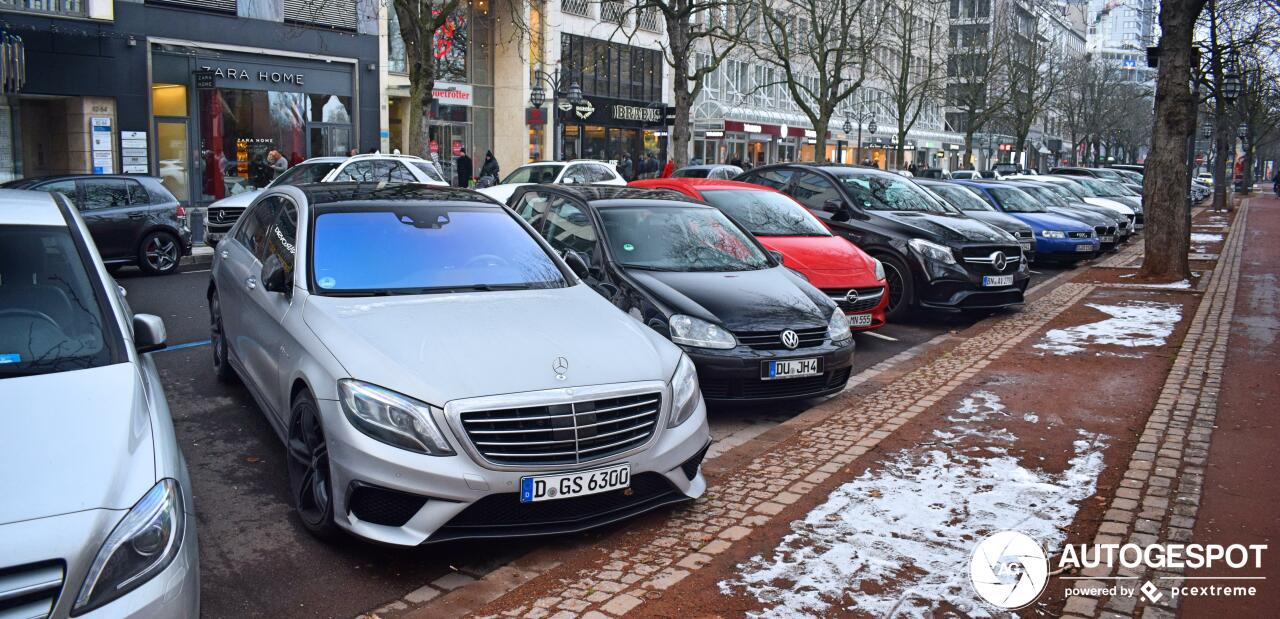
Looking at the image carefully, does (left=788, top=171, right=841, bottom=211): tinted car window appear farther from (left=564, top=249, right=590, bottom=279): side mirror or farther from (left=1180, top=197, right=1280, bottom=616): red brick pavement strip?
(left=564, top=249, right=590, bottom=279): side mirror

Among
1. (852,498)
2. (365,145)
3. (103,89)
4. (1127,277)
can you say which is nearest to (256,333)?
(852,498)

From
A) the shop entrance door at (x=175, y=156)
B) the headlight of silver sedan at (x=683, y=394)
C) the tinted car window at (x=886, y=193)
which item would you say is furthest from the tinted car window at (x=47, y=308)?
the shop entrance door at (x=175, y=156)

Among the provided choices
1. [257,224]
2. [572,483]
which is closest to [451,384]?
[572,483]

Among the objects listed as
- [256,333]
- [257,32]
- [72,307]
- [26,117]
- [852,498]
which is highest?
[257,32]

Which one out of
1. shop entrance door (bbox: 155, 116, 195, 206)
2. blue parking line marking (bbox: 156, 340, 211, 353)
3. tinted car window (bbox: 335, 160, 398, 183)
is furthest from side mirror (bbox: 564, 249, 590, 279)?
shop entrance door (bbox: 155, 116, 195, 206)

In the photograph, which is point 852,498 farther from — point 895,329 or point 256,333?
point 895,329

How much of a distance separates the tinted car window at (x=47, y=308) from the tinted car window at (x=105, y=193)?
1083cm

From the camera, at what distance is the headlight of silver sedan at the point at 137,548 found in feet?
9.53

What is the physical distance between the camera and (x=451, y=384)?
4395mm

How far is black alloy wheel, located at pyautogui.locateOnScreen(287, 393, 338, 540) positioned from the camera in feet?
15.1

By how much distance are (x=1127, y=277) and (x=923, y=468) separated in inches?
469

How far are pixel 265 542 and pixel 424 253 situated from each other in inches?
70.5

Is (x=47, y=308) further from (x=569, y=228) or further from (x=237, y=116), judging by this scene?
(x=237, y=116)

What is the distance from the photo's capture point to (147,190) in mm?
14688
